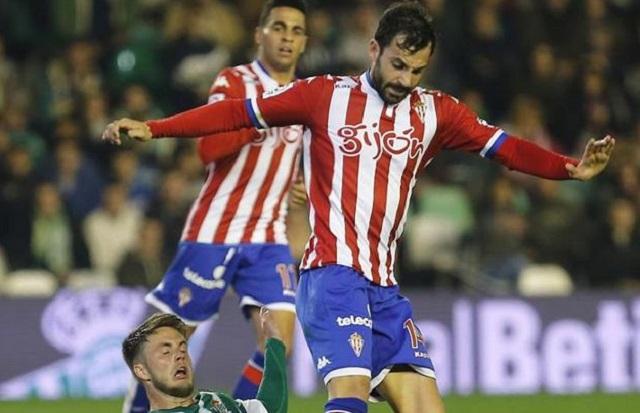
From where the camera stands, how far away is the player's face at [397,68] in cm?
689

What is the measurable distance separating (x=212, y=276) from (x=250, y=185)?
0.50 m

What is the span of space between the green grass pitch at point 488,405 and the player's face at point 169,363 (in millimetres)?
4539

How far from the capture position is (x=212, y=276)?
349 inches

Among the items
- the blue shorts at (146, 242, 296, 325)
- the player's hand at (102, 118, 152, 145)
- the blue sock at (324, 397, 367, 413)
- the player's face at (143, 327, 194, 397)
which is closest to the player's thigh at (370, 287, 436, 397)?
the blue sock at (324, 397, 367, 413)

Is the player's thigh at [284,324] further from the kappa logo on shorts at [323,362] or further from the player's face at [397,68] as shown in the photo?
the player's face at [397,68]

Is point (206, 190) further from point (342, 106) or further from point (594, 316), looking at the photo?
point (594, 316)

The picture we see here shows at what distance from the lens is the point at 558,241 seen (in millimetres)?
14266

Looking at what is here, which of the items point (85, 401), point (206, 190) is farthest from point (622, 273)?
point (206, 190)

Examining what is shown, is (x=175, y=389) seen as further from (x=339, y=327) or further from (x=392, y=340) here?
(x=392, y=340)

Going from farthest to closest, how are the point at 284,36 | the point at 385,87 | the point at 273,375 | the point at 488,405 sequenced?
the point at 488,405 < the point at 284,36 < the point at 385,87 < the point at 273,375

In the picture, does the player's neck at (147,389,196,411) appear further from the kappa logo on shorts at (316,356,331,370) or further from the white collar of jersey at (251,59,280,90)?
the white collar of jersey at (251,59,280,90)

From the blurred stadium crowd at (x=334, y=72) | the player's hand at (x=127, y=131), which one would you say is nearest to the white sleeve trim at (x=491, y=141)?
the player's hand at (x=127, y=131)

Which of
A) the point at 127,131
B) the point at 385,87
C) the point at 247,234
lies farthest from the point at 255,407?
the point at 247,234

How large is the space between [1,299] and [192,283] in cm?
425
